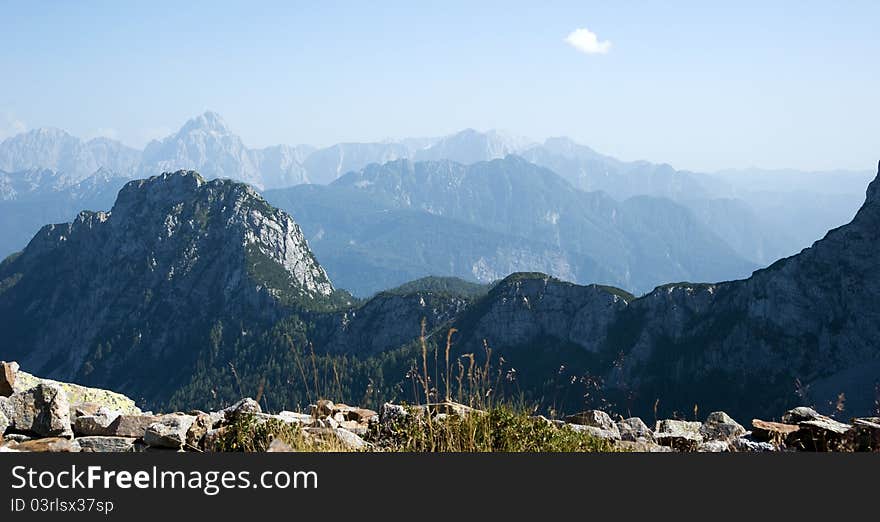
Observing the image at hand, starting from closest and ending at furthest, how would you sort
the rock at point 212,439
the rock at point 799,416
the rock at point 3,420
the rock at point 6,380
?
the rock at point 212,439, the rock at point 3,420, the rock at point 799,416, the rock at point 6,380

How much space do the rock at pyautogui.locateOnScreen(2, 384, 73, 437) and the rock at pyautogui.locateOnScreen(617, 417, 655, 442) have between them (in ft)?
34.6

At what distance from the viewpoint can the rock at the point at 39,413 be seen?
11.9 meters

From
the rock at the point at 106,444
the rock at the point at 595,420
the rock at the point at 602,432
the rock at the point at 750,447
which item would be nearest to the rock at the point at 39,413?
the rock at the point at 106,444

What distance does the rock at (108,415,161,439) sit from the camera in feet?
38.3

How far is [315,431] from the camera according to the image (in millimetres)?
10539

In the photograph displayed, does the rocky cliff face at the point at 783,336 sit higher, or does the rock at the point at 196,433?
the rock at the point at 196,433

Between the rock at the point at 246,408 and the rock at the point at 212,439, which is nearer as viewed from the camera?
the rock at the point at 212,439

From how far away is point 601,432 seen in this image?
12508 mm

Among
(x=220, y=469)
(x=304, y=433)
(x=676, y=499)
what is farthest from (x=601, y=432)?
(x=220, y=469)

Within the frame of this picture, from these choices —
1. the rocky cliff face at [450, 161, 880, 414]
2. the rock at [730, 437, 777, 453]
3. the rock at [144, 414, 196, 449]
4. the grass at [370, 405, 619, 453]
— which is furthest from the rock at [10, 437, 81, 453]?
the rocky cliff face at [450, 161, 880, 414]

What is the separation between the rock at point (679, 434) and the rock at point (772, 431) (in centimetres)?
109

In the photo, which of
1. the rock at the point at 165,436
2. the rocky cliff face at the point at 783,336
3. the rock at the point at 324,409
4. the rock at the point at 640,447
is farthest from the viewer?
the rocky cliff face at the point at 783,336

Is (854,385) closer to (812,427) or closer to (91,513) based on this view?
(812,427)

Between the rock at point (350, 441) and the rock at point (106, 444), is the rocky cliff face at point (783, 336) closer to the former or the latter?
the rock at point (350, 441)
